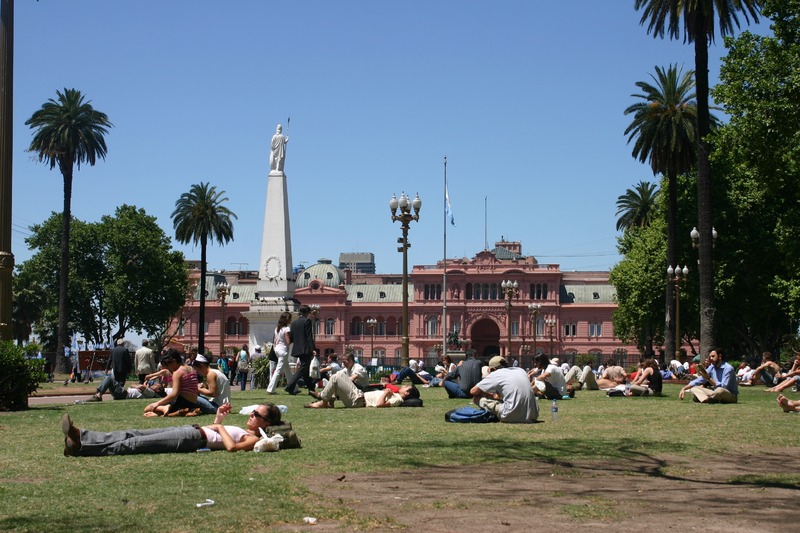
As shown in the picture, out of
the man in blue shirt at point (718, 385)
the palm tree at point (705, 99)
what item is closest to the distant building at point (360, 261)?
the palm tree at point (705, 99)

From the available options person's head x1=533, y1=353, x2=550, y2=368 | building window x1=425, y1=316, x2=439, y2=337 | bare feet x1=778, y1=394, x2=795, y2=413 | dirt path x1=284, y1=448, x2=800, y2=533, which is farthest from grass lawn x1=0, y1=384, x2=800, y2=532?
building window x1=425, y1=316, x2=439, y2=337

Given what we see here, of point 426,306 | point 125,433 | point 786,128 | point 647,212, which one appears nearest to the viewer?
point 125,433

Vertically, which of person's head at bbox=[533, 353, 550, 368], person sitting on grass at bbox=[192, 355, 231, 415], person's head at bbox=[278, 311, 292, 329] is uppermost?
person's head at bbox=[278, 311, 292, 329]

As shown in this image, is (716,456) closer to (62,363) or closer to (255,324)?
(255,324)

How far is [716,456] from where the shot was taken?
10.4 meters

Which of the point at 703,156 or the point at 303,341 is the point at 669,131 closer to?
the point at 703,156

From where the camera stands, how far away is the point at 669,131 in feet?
141

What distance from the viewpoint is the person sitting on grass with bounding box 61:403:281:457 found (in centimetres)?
952

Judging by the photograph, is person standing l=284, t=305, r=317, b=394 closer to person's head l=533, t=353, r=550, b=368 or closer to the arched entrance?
person's head l=533, t=353, r=550, b=368

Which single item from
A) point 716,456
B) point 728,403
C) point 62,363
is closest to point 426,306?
point 62,363

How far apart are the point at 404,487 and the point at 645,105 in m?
39.2

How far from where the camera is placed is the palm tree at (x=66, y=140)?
5412cm

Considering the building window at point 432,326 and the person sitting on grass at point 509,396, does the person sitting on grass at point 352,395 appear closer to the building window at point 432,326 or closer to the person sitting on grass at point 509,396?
the person sitting on grass at point 509,396

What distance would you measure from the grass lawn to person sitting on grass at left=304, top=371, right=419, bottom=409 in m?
0.52
